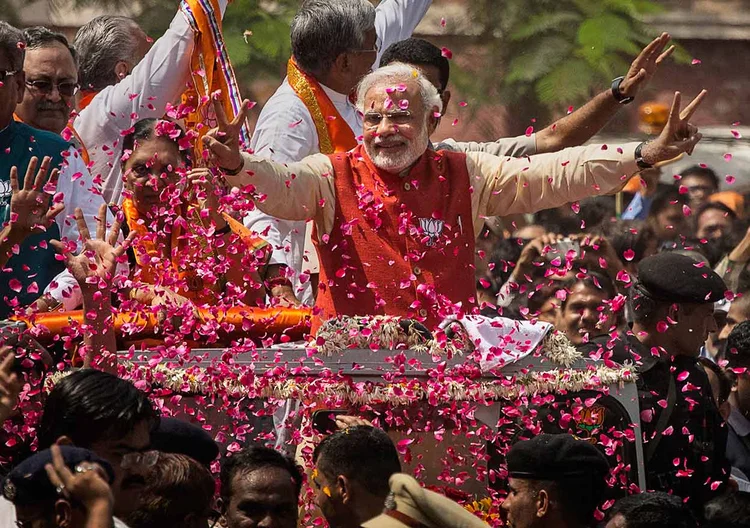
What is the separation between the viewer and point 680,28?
62.0ft

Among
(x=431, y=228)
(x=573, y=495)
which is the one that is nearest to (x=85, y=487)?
(x=573, y=495)

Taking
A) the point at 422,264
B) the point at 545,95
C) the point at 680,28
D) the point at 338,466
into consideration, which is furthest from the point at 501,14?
the point at 338,466

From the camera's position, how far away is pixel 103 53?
29.9 ft

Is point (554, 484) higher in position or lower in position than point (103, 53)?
lower

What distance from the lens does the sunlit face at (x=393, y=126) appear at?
7297 millimetres

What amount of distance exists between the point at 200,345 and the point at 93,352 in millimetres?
609

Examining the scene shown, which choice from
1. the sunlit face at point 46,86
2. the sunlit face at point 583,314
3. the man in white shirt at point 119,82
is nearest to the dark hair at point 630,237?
the sunlit face at point 583,314

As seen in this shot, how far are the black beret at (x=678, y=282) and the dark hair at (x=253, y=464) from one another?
6.43 ft

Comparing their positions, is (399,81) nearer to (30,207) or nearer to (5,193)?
(30,207)

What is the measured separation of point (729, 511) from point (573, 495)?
0.75 meters

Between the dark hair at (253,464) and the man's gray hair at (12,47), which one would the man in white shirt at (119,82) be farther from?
the dark hair at (253,464)

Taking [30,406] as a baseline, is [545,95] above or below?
above

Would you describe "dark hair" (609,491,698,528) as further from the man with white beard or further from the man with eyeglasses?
the man with eyeglasses

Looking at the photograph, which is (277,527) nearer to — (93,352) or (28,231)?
(93,352)
